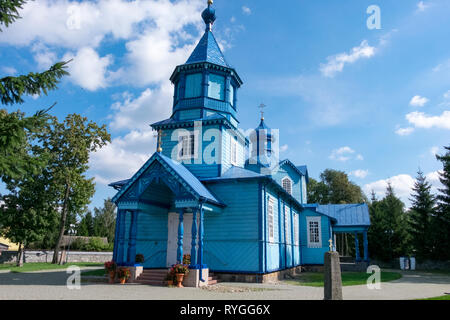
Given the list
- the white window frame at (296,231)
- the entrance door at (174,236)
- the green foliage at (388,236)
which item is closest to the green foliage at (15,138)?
the entrance door at (174,236)

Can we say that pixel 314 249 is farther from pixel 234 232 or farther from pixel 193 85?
pixel 193 85

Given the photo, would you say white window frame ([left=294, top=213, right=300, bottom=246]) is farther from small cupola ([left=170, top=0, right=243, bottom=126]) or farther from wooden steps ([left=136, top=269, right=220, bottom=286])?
wooden steps ([left=136, top=269, right=220, bottom=286])

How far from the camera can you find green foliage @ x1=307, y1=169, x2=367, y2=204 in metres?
43.1

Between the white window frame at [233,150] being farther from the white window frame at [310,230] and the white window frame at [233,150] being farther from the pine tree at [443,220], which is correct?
the pine tree at [443,220]

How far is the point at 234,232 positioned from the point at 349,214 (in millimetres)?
14233

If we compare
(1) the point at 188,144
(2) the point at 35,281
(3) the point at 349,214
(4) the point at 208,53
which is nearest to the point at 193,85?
(4) the point at 208,53

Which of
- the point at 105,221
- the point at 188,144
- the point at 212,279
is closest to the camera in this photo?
the point at 212,279

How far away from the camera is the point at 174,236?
15.7 metres

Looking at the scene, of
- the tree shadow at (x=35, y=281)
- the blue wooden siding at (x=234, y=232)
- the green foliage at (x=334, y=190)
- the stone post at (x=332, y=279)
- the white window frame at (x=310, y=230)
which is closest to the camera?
the stone post at (x=332, y=279)

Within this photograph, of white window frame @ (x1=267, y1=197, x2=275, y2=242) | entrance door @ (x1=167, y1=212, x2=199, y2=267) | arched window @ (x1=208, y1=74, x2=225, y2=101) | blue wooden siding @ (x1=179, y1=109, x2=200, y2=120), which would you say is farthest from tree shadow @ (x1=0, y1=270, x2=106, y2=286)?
arched window @ (x1=208, y1=74, x2=225, y2=101)

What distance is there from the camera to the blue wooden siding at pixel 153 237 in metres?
15.4

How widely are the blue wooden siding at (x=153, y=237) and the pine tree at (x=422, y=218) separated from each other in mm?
21407

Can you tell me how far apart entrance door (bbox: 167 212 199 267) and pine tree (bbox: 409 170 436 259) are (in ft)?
67.2
